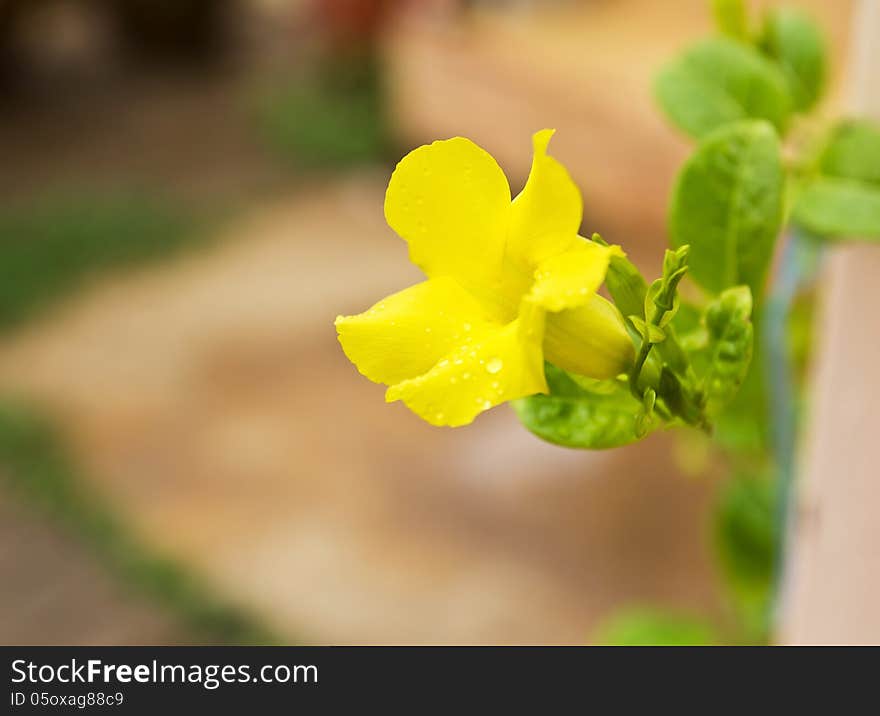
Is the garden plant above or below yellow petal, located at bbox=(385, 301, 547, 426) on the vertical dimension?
above

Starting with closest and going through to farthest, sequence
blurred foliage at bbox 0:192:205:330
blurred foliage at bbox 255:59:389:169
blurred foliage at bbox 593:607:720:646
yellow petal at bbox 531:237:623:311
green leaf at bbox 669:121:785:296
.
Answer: yellow petal at bbox 531:237:623:311
green leaf at bbox 669:121:785:296
blurred foliage at bbox 593:607:720:646
blurred foliage at bbox 0:192:205:330
blurred foliage at bbox 255:59:389:169

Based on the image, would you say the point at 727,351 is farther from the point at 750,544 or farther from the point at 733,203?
the point at 750,544

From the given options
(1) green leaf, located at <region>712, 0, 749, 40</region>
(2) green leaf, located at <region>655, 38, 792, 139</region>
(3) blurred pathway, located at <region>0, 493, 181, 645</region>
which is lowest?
(2) green leaf, located at <region>655, 38, 792, 139</region>

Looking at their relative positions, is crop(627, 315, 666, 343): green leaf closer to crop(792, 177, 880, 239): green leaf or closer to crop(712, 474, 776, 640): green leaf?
crop(792, 177, 880, 239): green leaf

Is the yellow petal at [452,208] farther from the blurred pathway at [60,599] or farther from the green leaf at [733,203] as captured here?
the blurred pathway at [60,599]

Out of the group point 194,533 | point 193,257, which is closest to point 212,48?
point 193,257

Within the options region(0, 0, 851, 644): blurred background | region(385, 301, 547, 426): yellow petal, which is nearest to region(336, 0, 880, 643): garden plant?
region(385, 301, 547, 426): yellow petal
